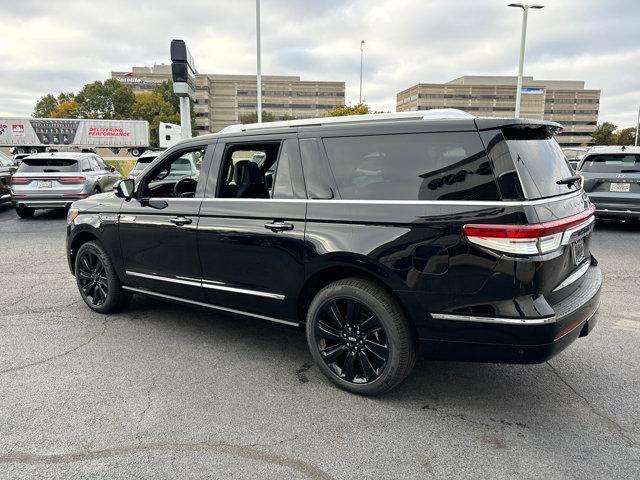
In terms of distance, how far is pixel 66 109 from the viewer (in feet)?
320

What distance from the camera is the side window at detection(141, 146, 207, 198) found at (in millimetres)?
4242

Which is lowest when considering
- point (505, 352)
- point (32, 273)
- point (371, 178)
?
point (32, 273)

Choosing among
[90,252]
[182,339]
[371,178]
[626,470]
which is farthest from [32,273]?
[626,470]

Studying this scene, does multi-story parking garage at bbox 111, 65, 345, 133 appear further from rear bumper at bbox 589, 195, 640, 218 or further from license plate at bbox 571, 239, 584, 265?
license plate at bbox 571, 239, 584, 265

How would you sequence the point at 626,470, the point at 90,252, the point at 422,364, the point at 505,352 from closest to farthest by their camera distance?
the point at 626,470 → the point at 505,352 → the point at 422,364 → the point at 90,252

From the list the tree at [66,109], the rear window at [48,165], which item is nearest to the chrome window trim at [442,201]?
the rear window at [48,165]

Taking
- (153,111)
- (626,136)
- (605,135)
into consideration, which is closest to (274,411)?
(153,111)

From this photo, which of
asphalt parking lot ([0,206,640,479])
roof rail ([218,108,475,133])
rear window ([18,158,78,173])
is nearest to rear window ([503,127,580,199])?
roof rail ([218,108,475,133])

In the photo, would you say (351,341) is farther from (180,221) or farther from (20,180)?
(20,180)

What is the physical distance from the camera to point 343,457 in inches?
102

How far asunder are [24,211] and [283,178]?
11.1 m

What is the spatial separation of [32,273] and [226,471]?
5705mm

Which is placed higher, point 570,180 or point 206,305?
point 570,180

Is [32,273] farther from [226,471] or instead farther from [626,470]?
[626,470]
